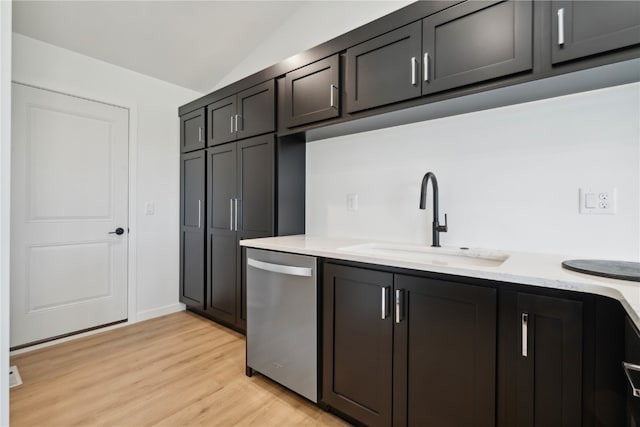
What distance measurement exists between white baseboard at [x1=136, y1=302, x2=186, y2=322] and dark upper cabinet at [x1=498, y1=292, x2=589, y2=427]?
3.18m

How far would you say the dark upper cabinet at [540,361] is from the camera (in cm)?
97

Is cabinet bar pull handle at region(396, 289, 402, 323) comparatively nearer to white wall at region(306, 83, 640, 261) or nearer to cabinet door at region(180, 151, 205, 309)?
white wall at region(306, 83, 640, 261)

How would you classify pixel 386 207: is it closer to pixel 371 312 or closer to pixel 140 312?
pixel 371 312

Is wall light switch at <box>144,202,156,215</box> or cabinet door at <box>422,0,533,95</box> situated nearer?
cabinet door at <box>422,0,533,95</box>

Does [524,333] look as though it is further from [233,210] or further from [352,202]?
[233,210]

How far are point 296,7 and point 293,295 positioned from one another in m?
2.49

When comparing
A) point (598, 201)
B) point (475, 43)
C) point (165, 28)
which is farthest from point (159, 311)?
point (598, 201)

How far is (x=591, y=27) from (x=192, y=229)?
3.21m

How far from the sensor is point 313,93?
203 centimetres

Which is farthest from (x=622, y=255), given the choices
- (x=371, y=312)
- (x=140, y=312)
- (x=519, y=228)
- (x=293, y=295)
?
(x=140, y=312)

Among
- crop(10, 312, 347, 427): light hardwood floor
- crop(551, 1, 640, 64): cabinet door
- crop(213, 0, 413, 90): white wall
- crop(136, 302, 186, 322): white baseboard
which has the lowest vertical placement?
crop(10, 312, 347, 427): light hardwood floor

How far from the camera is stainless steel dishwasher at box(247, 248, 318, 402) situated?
5.47 ft

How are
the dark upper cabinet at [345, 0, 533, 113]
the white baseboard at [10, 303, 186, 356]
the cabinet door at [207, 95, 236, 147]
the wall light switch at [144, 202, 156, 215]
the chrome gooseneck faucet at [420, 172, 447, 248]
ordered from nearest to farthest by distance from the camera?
the dark upper cabinet at [345, 0, 533, 113]
the chrome gooseneck faucet at [420, 172, 447, 248]
the white baseboard at [10, 303, 186, 356]
the cabinet door at [207, 95, 236, 147]
the wall light switch at [144, 202, 156, 215]

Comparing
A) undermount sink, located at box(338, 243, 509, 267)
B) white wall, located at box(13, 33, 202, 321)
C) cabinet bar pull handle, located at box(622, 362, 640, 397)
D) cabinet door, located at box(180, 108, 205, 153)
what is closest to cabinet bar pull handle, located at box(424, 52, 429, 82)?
undermount sink, located at box(338, 243, 509, 267)
